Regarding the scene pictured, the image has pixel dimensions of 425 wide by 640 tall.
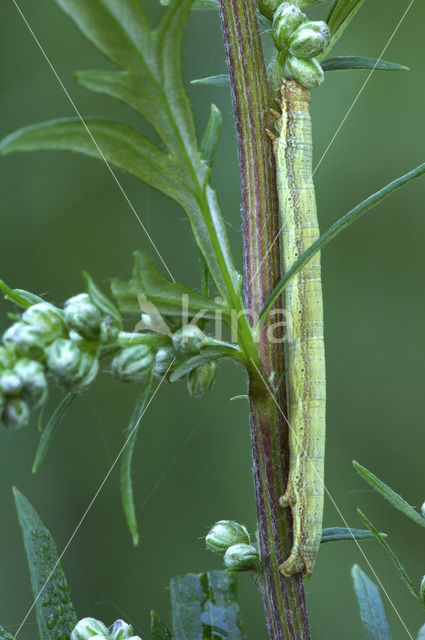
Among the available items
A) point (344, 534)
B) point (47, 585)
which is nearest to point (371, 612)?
point (344, 534)

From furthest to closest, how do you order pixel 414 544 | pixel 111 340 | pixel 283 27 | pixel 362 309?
pixel 362 309 < pixel 414 544 < pixel 283 27 < pixel 111 340

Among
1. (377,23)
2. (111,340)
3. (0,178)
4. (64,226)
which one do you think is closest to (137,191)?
(64,226)

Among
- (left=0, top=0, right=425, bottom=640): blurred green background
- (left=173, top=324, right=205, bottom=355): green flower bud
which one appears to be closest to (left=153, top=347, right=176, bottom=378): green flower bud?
(left=173, top=324, right=205, bottom=355): green flower bud

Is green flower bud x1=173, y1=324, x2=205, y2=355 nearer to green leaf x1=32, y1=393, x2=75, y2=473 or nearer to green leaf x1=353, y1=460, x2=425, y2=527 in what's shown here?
green leaf x1=32, y1=393, x2=75, y2=473

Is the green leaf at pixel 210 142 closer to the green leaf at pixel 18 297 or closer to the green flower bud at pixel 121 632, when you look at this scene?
the green leaf at pixel 18 297

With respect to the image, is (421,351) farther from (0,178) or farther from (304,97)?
(304,97)

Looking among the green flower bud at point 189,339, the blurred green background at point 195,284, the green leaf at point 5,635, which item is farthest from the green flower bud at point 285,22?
the blurred green background at point 195,284

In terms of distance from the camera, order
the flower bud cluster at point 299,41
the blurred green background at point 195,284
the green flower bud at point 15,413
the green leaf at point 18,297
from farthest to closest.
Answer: the blurred green background at point 195,284
the flower bud cluster at point 299,41
the green leaf at point 18,297
the green flower bud at point 15,413

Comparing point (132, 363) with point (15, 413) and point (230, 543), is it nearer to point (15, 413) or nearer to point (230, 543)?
point (15, 413)
